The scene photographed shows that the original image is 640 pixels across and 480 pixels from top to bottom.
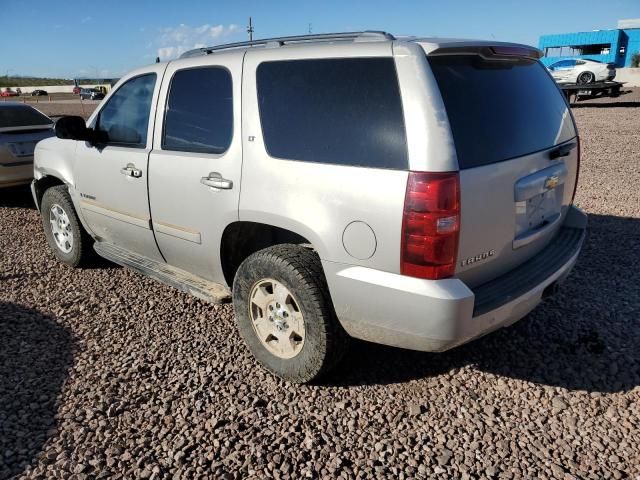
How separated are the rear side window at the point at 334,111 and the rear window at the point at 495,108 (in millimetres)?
264

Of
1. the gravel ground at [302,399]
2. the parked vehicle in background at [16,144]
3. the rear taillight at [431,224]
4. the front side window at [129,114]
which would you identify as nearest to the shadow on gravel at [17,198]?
the parked vehicle in background at [16,144]

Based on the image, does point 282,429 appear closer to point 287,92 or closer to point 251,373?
point 251,373

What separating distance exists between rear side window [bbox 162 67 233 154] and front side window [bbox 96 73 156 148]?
0.30m

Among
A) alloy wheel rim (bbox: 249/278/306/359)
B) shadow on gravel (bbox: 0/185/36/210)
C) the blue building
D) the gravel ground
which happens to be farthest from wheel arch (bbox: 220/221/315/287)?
the blue building

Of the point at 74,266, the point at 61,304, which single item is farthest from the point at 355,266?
the point at 74,266

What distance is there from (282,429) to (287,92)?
1.87 meters

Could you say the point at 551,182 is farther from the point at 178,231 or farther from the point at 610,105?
the point at 610,105

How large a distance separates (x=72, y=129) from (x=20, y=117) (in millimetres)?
4735

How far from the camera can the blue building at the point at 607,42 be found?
52.8 metres

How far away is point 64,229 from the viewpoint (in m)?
4.94

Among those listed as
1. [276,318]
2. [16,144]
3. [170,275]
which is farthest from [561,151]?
[16,144]

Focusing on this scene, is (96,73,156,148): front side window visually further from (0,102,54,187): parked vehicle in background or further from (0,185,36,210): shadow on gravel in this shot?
(0,185,36,210): shadow on gravel

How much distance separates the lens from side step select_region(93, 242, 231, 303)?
341cm

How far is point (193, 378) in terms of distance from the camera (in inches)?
124
